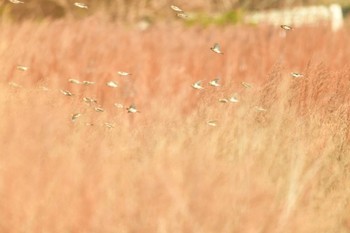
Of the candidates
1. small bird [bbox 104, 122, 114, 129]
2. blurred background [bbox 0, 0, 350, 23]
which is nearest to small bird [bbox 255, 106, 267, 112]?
small bird [bbox 104, 122, 114, 129]

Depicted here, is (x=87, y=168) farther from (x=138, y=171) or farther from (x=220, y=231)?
(x=220, y=231)

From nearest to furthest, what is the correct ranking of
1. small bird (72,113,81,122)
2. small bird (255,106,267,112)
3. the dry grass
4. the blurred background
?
the dry grass
small bird (72,113,81,122)
small bird (255,106,267,112)
the blurred background

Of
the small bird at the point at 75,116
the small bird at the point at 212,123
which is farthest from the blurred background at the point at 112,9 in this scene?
the small bird at the point at 212,123

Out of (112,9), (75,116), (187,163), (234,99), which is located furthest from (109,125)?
(112,9)

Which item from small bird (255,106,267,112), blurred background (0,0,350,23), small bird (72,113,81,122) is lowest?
blurred background (0,0,350,23)

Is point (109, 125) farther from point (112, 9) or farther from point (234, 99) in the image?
point (112, 9)

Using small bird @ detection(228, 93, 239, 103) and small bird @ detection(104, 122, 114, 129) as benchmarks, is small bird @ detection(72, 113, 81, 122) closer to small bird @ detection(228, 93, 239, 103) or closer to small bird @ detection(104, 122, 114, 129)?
small bird @ detection(104, 122, 114, 129)

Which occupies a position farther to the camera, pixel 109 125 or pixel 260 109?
pixel 260 109

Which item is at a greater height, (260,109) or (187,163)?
(187,163)

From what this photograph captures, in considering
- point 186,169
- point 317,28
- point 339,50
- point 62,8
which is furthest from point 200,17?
point 186,169

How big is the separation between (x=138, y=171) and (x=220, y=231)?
0.43 m

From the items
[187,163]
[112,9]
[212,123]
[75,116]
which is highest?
[187,163]

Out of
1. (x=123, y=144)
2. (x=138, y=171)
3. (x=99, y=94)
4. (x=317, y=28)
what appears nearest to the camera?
(x=138, y=171)

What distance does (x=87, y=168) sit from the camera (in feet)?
8.98
